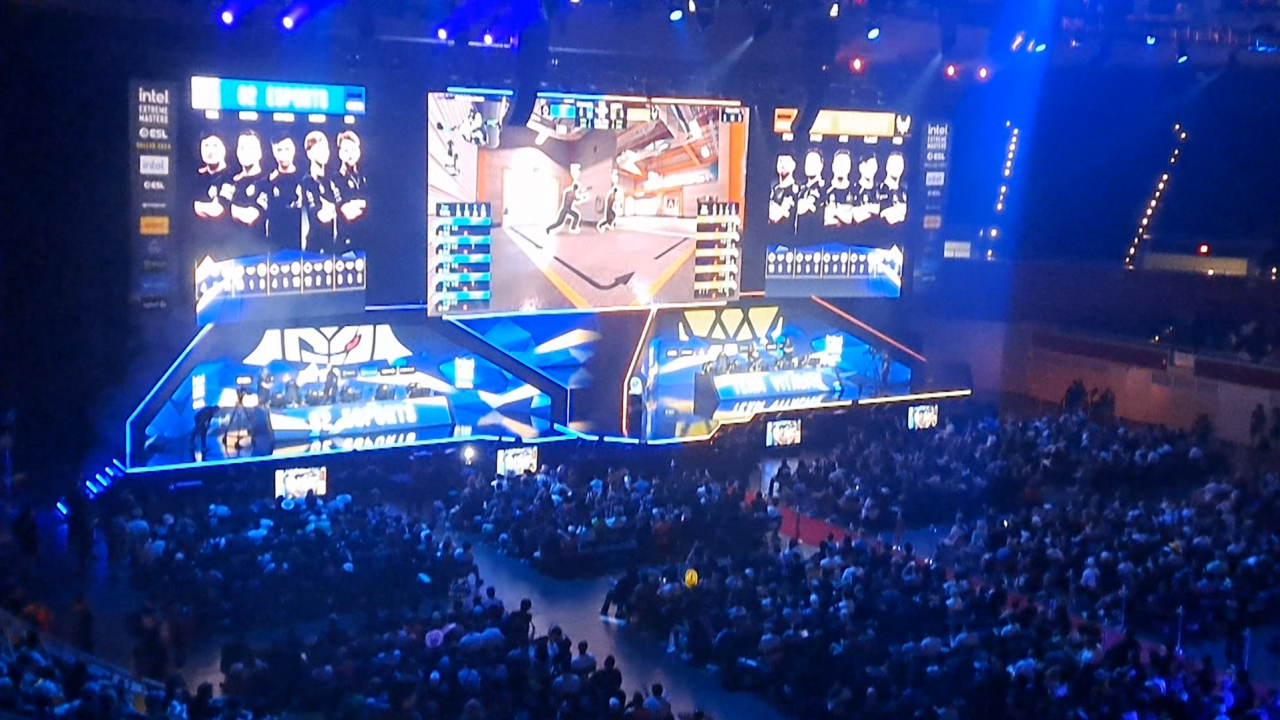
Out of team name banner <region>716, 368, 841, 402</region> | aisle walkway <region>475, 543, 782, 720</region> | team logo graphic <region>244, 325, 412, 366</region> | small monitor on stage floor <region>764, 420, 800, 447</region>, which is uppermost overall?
team logo graphic <region>244, 325, 412, 366</region>

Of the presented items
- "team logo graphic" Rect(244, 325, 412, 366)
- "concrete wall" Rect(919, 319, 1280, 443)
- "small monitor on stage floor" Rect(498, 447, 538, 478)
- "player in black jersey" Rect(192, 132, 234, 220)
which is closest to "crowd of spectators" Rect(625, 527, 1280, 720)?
"small monitor on stage floor" Rect(498, 447, 538, 478)

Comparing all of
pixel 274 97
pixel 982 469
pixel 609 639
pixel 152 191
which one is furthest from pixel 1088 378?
pixel 152 191

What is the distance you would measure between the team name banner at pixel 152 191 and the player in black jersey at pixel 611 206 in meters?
5.77

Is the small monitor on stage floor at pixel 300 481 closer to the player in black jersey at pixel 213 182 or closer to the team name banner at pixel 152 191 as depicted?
the team name banner at pixel 152 191

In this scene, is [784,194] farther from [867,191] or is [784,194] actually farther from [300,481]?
[300,481]

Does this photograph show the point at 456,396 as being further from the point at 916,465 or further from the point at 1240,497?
the point at 1240,497

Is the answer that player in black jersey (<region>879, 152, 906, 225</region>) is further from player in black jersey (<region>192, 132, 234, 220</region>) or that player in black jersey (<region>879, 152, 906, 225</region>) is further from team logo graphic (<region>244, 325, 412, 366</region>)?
player in black jersey (<region>192, 132, 234, 220</region>)

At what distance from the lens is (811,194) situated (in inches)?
747

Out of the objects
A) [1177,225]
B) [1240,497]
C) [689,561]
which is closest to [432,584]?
[689,561]

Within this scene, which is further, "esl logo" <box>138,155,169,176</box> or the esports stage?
the esports stage

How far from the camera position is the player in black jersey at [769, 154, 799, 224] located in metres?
18.7

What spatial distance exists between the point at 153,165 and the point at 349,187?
2.41 m

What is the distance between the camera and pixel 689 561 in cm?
Result: 1197

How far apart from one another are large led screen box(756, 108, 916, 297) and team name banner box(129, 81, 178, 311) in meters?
8.43
